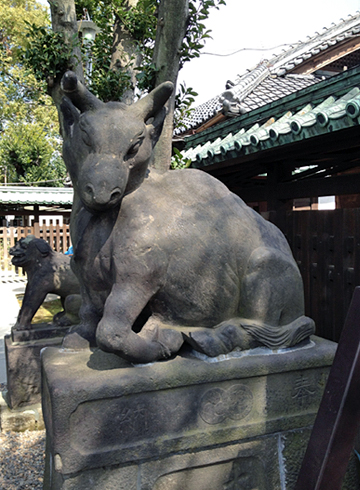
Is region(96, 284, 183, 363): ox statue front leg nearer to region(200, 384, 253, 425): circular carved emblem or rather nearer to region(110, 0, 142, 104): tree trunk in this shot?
region(200, 384, 253, 425): circular carved emblem

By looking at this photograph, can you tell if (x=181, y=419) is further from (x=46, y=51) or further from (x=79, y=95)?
(x=46, y=51)

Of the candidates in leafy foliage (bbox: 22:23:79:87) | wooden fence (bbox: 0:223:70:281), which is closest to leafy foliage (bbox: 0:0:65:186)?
wooden fence (bbox: 0:223:70:281)

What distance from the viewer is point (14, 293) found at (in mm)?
12625

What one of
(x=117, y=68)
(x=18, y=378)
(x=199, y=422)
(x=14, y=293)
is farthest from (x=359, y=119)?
(x=14, y=293)

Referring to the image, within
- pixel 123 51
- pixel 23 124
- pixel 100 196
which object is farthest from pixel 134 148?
pixel 23 124

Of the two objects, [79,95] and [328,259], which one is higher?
[79,95]

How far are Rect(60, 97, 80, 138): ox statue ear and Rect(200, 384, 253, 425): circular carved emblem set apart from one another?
1672mm

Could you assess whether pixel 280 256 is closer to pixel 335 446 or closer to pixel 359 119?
pixel 335 446

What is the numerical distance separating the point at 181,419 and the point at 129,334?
551mm

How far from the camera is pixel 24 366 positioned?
14.6 feet

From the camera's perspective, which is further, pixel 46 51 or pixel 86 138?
pixel 46 51

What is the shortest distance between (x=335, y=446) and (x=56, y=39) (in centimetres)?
434

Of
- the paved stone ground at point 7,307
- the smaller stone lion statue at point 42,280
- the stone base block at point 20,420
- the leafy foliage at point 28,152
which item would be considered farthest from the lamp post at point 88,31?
the leafy foliage at point 28,152

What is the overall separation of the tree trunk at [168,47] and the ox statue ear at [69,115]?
4.91 ft
